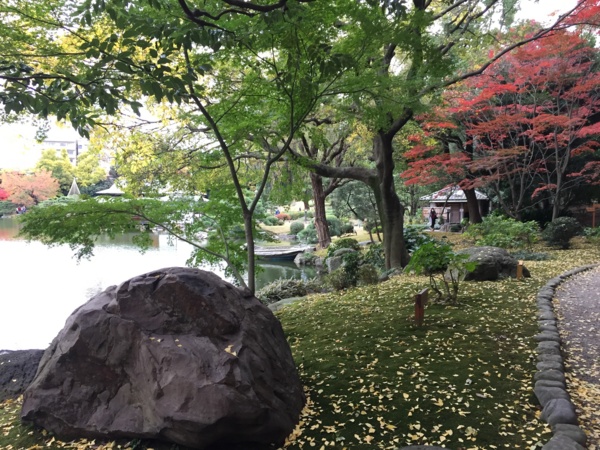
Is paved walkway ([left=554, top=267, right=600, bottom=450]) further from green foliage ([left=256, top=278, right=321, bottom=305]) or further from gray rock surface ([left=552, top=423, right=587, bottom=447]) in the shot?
green foliage ([left=256, top=278, right=321, bottom=305])

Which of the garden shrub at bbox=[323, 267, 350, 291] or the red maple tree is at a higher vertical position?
the red maple tree

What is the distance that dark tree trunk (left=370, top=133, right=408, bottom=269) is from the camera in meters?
8.14

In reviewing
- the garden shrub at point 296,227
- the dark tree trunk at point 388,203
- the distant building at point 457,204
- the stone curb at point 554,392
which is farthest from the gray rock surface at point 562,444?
the garden shrub at point 296,227

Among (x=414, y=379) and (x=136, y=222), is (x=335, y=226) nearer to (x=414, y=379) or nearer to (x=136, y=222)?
(x=136, y=222)

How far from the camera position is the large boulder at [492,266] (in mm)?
6723

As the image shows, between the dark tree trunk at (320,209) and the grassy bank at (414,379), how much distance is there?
10226 mm

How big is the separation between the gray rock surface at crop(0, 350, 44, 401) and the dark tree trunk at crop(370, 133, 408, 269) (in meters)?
6.65

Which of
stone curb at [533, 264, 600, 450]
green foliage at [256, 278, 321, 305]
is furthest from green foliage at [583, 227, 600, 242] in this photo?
stone curb at [533, 264, 600, 450]

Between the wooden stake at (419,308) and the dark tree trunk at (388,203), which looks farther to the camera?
the dark tree trunk at (388,203)

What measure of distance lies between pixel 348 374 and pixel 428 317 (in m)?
1.70

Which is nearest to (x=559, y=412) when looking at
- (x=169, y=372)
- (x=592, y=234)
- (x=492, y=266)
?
(x=169, y=372)

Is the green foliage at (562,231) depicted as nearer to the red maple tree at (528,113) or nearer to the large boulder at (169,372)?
the red maple tree at (528,113)

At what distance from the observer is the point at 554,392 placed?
293 cm

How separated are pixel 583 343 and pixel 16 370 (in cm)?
569
